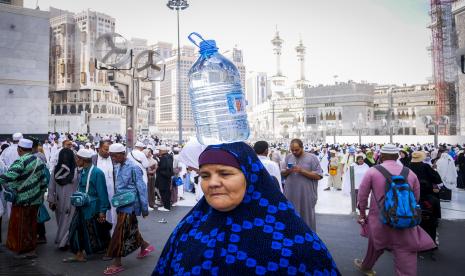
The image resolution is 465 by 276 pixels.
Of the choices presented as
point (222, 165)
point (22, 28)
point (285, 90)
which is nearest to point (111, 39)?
point (222, 165)

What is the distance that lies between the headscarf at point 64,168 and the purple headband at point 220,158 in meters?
5.04

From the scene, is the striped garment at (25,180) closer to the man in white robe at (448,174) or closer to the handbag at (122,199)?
the handbag at (122,199)

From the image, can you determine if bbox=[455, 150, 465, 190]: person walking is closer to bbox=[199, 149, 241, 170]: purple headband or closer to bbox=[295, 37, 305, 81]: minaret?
bbox=[199, 149, 241, 170]: purple headband

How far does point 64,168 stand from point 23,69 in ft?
58.4

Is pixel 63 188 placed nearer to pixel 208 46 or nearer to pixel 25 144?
pixel 25 144

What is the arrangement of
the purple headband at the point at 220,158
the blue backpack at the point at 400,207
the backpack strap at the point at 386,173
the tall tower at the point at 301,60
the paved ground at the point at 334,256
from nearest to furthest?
the purple headband at the point at 220,158, the blue backpack at the point at 400,207, the backpack strap at the point at 386,173, the paved ground at the point at 334,256, the tall tower at the point at 301,60

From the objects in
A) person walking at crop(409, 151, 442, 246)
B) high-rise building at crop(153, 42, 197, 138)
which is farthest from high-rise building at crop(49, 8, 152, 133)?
person walking at crop(409, 151, 442, 246)

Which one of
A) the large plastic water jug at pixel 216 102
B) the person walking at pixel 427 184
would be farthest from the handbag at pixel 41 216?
the person walking at pixel 427 184

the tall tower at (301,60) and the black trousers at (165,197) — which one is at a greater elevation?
the tall tower at (301,60)

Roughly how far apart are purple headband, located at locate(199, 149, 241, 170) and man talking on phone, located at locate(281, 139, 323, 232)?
3592 millimetres

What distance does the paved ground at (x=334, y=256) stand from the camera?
15.8 ft

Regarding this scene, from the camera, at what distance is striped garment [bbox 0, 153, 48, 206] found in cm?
535

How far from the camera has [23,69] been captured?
808 inches

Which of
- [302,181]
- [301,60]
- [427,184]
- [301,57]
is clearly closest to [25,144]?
[302,181]
